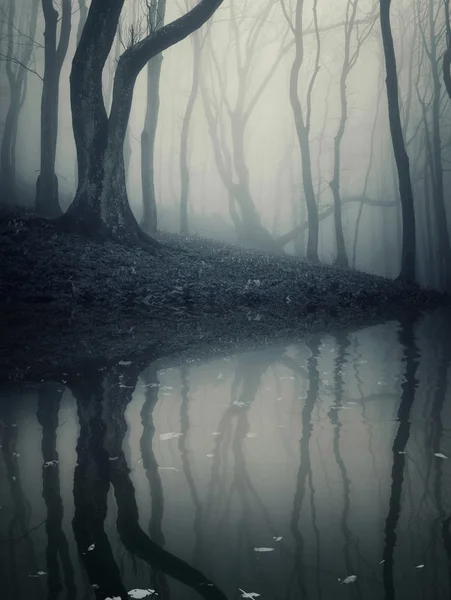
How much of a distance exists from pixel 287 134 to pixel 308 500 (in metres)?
43.5

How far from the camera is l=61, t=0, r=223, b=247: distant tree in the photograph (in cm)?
1155

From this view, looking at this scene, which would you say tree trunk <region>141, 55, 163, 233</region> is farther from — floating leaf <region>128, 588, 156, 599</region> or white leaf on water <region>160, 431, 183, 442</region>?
floating leaf <region>128, 588, 156, 599</region>

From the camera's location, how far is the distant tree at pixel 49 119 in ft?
51.3

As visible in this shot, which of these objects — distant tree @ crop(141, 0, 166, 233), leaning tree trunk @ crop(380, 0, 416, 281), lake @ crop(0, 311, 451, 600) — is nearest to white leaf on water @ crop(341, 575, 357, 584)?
lake @ crop(0, 311, 451, 600)

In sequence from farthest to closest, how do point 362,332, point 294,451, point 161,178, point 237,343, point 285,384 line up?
point 161,178
point 362,332
point 237,343
point 285,384
point 294,451

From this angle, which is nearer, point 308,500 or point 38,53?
point 308,500

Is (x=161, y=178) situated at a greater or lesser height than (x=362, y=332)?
greater

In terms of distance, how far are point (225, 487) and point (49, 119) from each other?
1647 cm

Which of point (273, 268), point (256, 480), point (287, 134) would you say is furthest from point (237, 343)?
point (287, 134)

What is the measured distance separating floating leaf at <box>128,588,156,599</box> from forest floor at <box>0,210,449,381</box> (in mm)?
3359

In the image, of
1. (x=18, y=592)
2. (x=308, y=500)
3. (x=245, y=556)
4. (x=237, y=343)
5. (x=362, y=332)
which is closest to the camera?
(x=18, y=592)

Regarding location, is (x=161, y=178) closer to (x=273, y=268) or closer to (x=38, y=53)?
(x=38, y=53)

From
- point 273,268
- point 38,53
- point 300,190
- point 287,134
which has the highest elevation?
point 38,53

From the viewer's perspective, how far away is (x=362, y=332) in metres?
8.02
